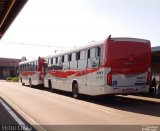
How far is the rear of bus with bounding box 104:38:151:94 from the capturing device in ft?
56.4

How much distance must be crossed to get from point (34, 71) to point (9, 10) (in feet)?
69.4

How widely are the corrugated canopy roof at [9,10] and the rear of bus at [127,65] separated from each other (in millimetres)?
4566

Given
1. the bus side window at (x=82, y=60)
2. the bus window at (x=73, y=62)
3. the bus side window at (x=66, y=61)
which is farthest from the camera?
the bus side window at (x=66, y=61)

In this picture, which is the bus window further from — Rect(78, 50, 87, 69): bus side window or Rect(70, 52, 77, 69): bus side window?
Rect(78, 50, 87, 69): bus side window

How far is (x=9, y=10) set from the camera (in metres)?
15.7

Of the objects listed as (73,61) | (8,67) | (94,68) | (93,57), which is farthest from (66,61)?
(8,67)

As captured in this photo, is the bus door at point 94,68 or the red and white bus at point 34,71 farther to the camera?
the red and white bus at point 34,71

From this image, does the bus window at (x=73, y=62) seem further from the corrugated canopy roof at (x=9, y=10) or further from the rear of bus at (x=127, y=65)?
the rear of bus at (x=127, y=65)

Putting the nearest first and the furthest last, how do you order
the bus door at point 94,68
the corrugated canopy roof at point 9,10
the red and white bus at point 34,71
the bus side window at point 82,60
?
1. the corrugated canopy roof at point 9,10
2. the bus door at point 94,68
3. the bus side window at point 82,60
4. the red and white bus at point 34,71

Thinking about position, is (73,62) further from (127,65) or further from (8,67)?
(8,67)

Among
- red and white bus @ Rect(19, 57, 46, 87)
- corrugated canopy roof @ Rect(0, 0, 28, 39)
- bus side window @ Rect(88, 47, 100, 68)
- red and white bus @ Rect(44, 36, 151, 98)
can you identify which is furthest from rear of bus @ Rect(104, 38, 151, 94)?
red and white bus @ Rect(19, 57, 46, 87)

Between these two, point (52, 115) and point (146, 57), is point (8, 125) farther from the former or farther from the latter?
point (146, 57)

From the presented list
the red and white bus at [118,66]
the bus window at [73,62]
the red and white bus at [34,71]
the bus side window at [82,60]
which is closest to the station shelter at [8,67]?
the red and white bus at [34,71]

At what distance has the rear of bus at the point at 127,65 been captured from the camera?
17.2m
